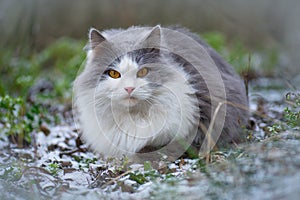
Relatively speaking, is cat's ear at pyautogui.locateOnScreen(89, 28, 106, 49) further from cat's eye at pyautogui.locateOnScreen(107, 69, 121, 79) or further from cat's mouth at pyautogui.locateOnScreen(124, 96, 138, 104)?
cat's mouth at pyautogui.locateOnScreen(124, 96, 138, 104)

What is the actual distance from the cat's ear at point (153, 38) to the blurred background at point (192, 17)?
6.55 metres

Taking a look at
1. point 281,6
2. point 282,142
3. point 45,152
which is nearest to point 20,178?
point 45,152

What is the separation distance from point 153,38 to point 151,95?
50cm

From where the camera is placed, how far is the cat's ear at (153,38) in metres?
3.45

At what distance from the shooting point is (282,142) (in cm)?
255

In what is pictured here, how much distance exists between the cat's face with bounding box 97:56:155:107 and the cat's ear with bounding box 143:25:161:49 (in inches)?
8.2

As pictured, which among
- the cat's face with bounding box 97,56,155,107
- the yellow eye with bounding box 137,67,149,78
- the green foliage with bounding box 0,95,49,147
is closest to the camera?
the cat's face with bounding box 97,56,155,107

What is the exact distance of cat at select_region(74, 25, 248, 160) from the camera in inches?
131

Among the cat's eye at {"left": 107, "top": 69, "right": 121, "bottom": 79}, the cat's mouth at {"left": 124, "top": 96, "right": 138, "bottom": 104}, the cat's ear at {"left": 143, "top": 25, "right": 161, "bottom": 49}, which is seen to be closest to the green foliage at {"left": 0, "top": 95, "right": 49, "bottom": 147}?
the cat's eye at {"left": 107, "top": 69, "right": 121, "bottom": 79}

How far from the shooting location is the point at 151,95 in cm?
331

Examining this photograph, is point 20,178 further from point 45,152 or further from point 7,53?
point 7,53

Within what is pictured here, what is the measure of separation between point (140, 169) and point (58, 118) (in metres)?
2.11

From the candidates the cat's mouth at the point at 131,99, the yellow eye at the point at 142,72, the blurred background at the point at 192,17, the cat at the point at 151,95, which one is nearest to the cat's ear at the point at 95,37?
the cat at the point at 151,95

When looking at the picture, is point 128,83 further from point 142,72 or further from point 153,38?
point 153,38
